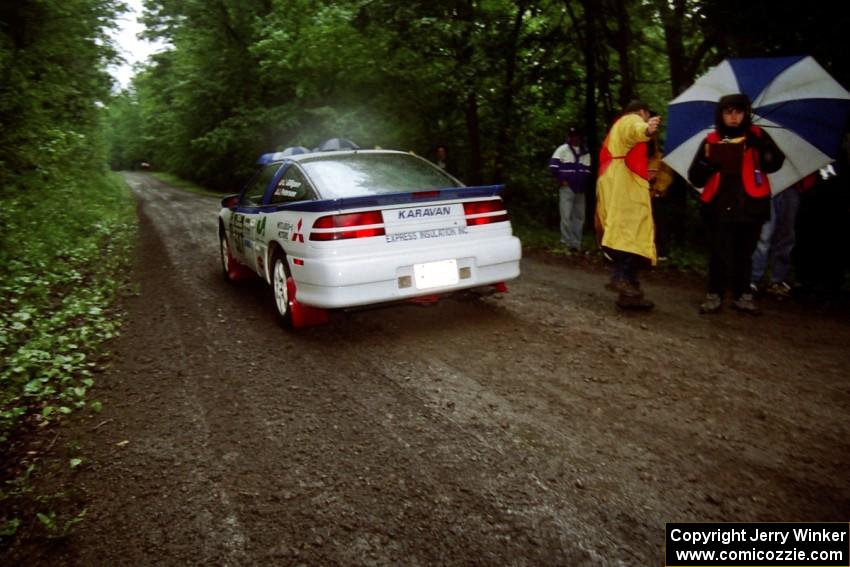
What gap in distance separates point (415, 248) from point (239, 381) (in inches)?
66.7

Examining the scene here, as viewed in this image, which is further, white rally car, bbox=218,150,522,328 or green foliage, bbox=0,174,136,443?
white rally car, bbox=218,150,522,328

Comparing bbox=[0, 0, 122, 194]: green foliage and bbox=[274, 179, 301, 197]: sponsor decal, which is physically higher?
bbox=[0, 0, 122, 194]: green foliage

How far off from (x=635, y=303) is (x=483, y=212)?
1711mm

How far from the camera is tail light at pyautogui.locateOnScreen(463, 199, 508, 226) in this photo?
15.7 ft

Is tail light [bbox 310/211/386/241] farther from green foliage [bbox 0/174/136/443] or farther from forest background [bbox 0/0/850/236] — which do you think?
forest background [bbox 0/0/850/236]

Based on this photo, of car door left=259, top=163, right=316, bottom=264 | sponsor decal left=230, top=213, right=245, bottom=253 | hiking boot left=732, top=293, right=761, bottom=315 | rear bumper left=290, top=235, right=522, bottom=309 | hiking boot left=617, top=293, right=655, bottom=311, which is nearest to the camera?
rear bumper left=290, top=235, right=522, bottom=309

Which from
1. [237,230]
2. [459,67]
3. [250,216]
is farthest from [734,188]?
[459,67]

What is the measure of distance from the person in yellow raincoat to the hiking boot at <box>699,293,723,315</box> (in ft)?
1.55

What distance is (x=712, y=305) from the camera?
515 centimetres

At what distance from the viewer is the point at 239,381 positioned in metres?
3.91

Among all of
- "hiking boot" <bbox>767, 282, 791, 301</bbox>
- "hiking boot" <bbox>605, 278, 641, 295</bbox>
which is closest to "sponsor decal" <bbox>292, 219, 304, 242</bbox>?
"hiking boot" <bbox>605, 278, 641, 295</bbox>

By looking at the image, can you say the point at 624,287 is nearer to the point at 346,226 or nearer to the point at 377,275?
the point at 377,275

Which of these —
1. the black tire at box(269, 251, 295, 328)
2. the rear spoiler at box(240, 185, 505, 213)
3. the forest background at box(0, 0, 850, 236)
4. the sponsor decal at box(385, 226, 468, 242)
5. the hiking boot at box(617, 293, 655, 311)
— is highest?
the forest background at box(0, 0, 850, 236)

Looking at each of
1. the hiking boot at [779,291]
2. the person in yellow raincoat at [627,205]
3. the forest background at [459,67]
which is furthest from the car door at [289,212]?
the forest background at [459,67]
